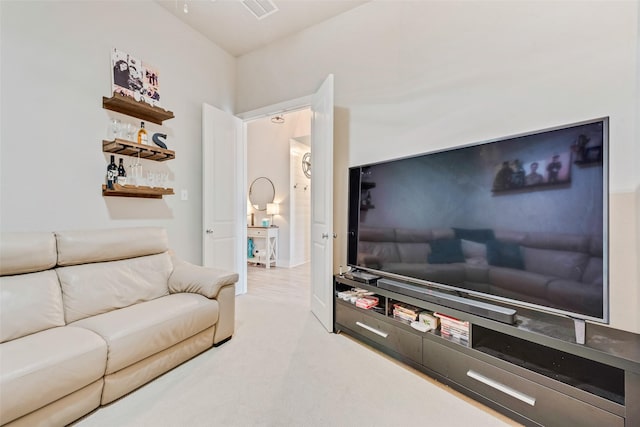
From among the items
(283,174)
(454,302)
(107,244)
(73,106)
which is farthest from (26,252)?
(283,174)

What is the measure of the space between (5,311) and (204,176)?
1988 millimetres

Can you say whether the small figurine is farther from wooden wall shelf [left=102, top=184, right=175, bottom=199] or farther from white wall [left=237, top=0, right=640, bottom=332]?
white wall [left=237, top=0, right=640, bottom=332]

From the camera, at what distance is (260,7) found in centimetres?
275

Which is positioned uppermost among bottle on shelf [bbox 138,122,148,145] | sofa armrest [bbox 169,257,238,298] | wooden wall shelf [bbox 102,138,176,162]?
bottle on shelf [bbox 138,122,148,145]

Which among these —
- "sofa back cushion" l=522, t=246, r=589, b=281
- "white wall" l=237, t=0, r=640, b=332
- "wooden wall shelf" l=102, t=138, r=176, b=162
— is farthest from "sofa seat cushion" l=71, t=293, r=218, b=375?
"sofa back cushion" l=522, t=246, r=589, b=281

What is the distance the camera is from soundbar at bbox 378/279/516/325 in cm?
142

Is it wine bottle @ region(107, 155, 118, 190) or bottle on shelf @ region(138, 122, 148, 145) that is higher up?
bottle on shelf @ region(138, 122, 148, 145)

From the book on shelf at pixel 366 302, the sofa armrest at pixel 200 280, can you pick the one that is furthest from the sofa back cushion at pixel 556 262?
the sofa armrest at pixel 200 280

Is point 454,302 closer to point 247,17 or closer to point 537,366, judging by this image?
point 537,366

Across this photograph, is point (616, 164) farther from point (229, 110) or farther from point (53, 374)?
point (229, 110)

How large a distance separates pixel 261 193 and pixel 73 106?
3532 millimetres

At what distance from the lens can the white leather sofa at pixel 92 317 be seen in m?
1.24

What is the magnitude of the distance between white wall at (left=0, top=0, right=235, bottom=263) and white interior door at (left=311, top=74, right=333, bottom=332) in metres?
1.54

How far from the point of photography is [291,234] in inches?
209
